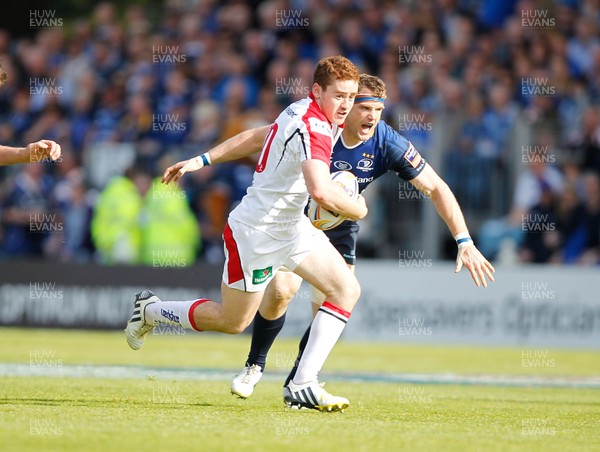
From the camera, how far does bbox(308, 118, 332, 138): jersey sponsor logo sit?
757 cm

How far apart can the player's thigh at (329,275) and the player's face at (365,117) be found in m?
1.01

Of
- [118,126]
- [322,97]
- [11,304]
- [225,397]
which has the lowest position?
[11,304]

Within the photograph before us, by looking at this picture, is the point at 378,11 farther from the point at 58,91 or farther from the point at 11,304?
the point at 11,304

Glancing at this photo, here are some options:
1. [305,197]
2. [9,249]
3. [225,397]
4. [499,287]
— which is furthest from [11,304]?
[305,197]

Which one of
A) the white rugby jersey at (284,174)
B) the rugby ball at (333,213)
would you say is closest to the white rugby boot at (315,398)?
the white rugby jersey at (284,174)

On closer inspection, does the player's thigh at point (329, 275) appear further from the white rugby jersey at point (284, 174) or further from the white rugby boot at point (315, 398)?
the white rugby boot at point (315, 398)

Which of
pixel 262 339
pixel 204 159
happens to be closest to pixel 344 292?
pixel 262 339

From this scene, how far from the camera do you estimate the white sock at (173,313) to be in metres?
8.41

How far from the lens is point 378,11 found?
68.0 feet

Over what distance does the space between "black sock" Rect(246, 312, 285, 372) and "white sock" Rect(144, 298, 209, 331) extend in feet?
2.03

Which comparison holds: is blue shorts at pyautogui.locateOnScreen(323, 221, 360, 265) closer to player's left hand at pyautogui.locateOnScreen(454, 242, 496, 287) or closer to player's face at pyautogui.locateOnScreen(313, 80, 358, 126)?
player's left hand at pyautogui.locateOnScreen(454, 242, 496, 287)

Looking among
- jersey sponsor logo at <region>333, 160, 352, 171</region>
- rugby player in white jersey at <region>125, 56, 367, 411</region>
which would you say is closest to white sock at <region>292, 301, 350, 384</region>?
rugby player in white jersey at <region>125, 56, 367, 411</region>

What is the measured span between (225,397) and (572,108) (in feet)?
37.2

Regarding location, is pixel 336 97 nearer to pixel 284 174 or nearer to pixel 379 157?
pixel 284 174
